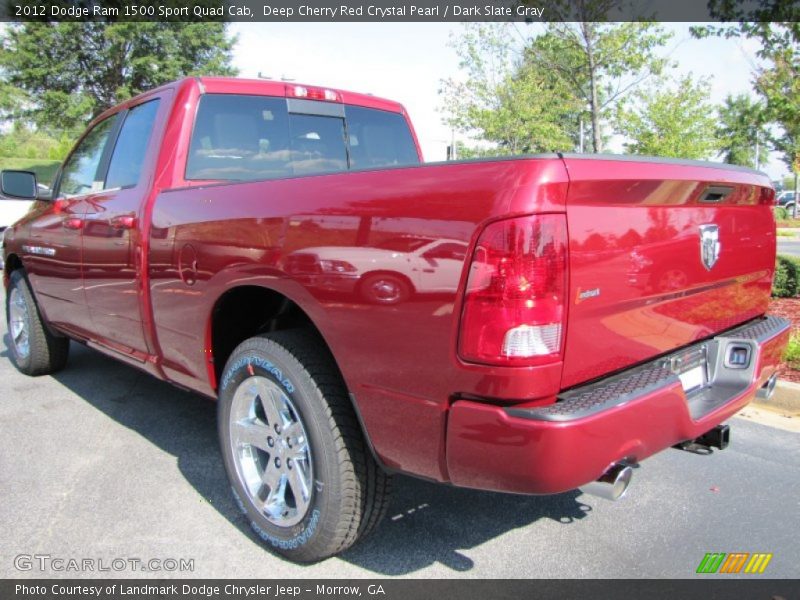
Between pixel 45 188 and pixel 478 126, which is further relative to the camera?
pixel 478 126

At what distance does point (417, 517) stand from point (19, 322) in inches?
166

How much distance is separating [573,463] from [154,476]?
8.00 feet

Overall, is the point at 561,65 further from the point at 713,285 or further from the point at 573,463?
the point at 573,463

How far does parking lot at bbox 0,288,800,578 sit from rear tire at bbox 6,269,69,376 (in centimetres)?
126

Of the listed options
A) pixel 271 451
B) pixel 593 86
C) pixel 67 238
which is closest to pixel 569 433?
pixel 271 451

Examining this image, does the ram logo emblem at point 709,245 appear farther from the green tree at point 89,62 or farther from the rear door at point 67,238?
the green tree at point 89,62

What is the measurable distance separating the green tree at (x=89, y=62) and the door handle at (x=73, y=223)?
23178 millimetres

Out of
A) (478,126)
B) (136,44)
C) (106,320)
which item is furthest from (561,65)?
(136,44)

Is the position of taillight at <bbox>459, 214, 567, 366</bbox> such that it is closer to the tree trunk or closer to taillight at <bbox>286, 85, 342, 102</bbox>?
taillight at <bbox>286, 85, 342, 102</bbox>

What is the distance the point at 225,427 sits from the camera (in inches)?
110

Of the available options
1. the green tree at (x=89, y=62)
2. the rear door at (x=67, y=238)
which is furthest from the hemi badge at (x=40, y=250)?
the green tree at (x=89, y=62)

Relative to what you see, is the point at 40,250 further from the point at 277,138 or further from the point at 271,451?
the point at 271,451

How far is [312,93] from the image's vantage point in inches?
154

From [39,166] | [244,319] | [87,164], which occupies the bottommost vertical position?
[244,319]
